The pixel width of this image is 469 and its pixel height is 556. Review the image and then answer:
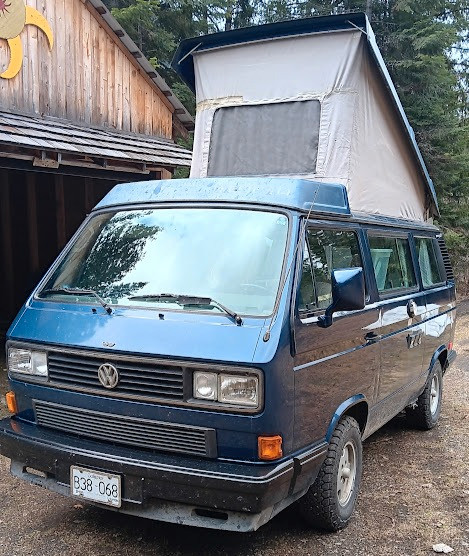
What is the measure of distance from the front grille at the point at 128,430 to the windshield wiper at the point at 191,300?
0.62 metres

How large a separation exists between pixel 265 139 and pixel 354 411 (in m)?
3.11

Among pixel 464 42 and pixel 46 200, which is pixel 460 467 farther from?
pixel 464 42

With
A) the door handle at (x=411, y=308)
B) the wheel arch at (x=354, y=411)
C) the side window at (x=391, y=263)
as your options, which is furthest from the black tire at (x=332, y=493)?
the door handle at (x=411, y=308)

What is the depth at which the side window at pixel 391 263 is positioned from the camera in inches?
191

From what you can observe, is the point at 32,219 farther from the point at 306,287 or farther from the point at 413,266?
the point at 306,287

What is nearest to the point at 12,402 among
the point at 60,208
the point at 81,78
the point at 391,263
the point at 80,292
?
the point at 80,292

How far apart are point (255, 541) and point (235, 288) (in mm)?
1604

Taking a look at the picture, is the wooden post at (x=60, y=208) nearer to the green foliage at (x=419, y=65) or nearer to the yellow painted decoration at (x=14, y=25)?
the yellow painted decoration at (x=14, y=25)

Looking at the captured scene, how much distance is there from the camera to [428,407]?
6.37 meters

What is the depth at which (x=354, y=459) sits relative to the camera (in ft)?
13.9

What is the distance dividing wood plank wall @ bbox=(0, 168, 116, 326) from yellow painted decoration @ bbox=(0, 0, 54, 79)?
381cm

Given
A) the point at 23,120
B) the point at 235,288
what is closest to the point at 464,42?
the point at 23,120

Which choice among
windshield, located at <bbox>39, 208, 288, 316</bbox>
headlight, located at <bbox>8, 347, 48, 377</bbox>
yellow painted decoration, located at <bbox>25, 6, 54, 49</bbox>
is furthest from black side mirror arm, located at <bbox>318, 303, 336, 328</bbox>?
yellow painted decoration, located at <bbox>25, 6, 54, 49</bbox>

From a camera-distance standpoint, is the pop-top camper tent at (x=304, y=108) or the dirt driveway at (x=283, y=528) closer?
the dirt driveway at (x=283, y=528)
